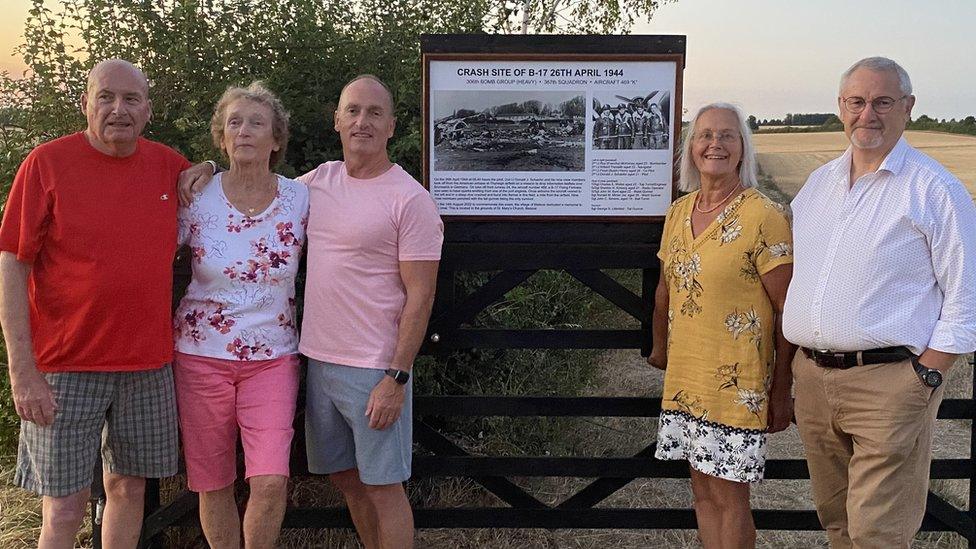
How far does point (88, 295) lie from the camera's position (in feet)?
9.31

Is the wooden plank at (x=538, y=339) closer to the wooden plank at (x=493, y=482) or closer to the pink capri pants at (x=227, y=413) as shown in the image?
the wooden plank at (x=493, y=482)

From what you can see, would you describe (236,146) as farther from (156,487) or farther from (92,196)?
(156,487)

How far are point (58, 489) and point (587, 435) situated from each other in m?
4.06

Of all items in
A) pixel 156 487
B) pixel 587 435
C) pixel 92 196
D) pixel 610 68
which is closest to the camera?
pixel 92 196

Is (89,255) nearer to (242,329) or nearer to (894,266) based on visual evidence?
(242,329)

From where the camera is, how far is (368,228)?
2.94 metres

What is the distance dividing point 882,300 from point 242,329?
2295mm

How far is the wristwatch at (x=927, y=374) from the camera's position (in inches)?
108

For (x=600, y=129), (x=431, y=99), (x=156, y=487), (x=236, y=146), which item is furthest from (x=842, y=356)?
(x=156, y=487)

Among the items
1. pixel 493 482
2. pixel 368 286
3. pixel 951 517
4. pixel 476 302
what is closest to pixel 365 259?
pixel 368 286

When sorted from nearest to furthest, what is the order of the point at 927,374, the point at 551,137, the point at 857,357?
the point at 927,374 < the point at 857,357 < the point at 551,137

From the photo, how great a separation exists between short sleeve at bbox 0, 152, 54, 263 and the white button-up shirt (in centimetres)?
272

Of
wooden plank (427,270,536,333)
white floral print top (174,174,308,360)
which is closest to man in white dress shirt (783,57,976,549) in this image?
wooden plank (427,270,536,333)

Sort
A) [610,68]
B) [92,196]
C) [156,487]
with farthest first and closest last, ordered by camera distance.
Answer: [156,487] → [610,68] → [92,196]
